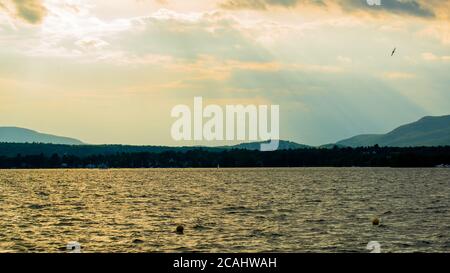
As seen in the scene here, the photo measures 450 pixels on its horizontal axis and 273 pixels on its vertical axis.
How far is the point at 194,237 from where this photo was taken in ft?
164

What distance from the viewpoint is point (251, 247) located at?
4381 cm

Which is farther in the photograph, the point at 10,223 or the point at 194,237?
the point at 10,223

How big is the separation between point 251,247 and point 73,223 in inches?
1069
